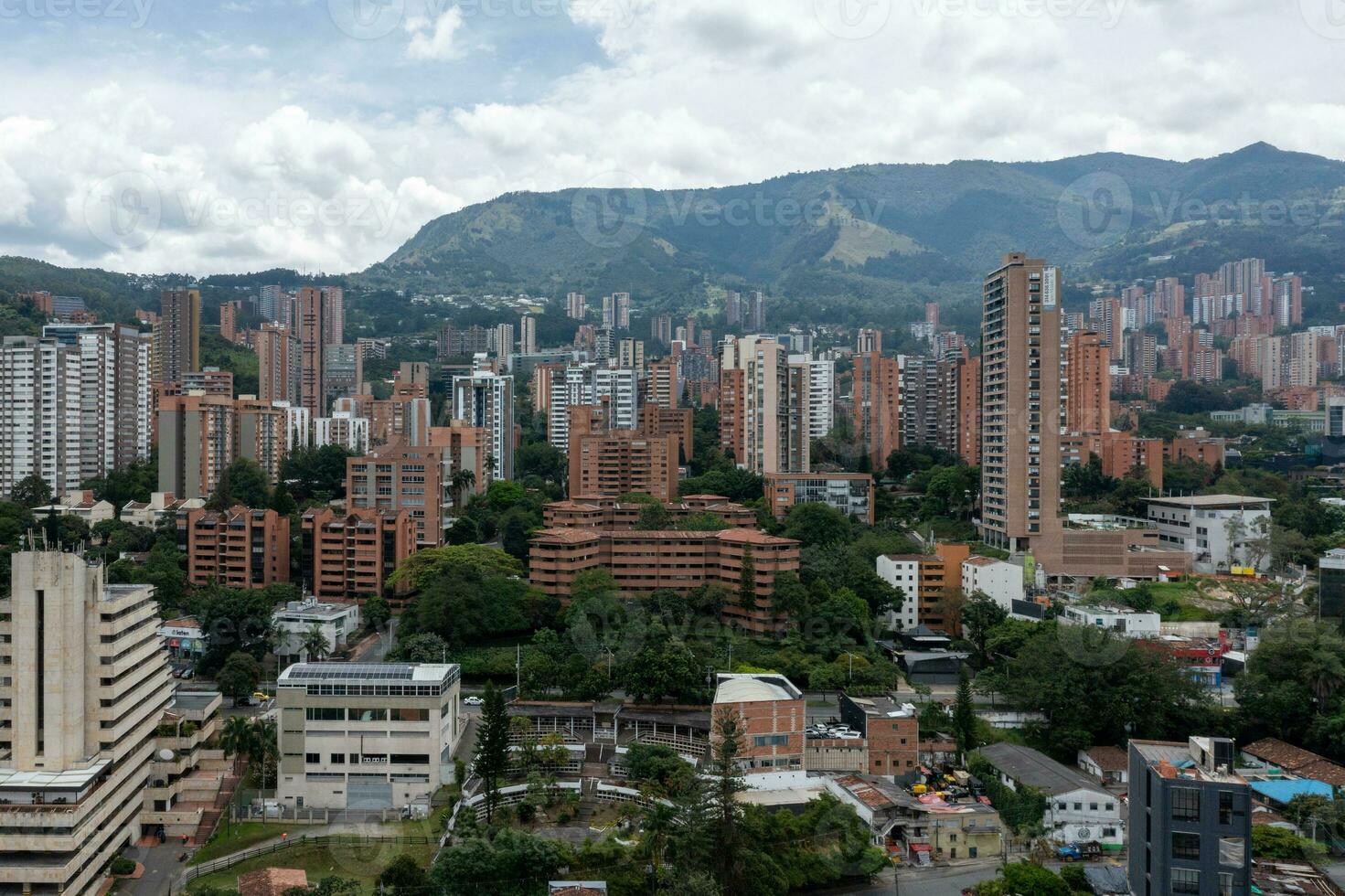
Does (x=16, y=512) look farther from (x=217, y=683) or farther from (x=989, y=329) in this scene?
(x=989, y=329)

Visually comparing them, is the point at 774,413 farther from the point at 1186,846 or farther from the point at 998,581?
the point at 1186,846

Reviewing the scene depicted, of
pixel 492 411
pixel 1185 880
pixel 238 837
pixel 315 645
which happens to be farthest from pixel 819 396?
pixel 1185 880

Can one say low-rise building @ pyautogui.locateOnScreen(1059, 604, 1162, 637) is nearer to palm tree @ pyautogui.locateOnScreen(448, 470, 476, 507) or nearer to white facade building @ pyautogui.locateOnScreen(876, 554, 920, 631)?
white facade building @ pyautogui.locateOnScreen(876, 554, 920, 631)

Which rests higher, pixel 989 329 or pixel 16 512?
pixel 989 329

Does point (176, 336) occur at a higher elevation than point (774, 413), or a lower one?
higher

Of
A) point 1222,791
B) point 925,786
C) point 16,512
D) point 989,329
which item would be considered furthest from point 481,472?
point 1222,791

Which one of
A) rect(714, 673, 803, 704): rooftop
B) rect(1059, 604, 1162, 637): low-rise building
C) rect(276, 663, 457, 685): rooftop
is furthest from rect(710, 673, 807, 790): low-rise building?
rect(1059, 604, 1162, 637): low-rise building
